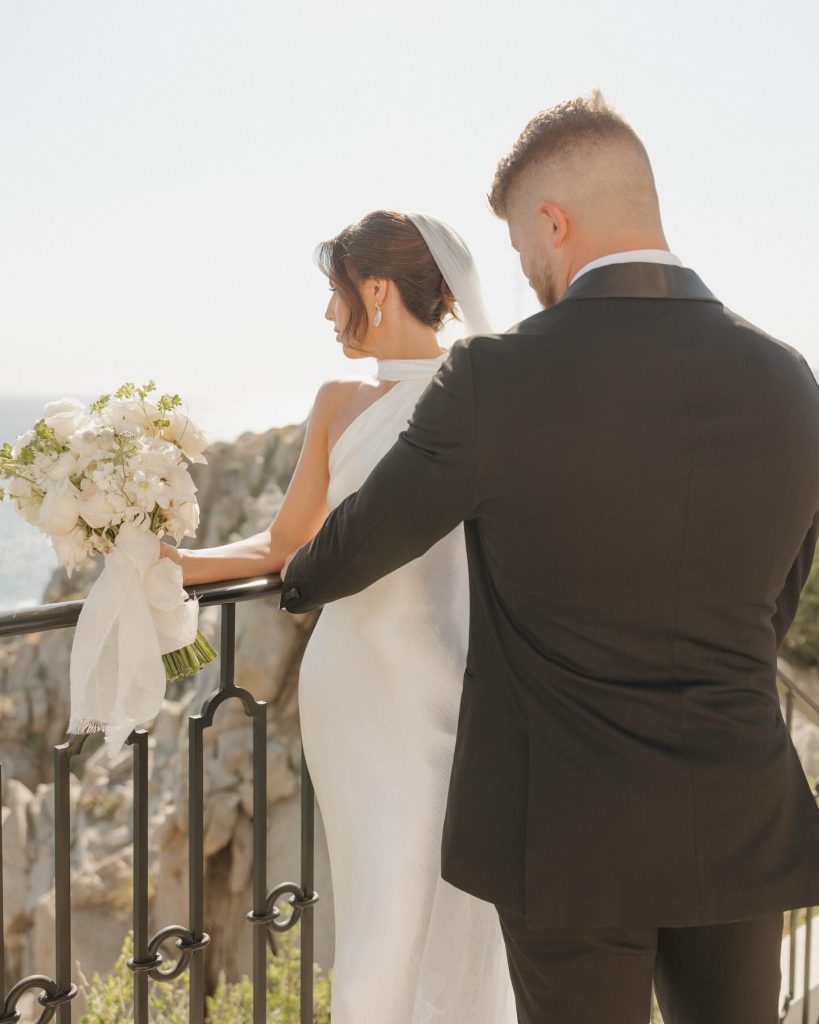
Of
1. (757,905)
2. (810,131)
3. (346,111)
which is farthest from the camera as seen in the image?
(346,111)

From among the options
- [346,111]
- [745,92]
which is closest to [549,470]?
[745,92]

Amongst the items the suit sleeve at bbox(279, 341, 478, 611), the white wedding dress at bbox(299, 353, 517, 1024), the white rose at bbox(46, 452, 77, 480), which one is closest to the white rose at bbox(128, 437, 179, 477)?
the white rose at bbox(46, 452, 77, 480)

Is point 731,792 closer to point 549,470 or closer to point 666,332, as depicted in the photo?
point 549,470

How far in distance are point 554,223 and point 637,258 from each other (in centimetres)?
17

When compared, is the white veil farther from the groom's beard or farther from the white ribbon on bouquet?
the white ribbon on bouquet

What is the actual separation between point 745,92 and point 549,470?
13209 millimetres

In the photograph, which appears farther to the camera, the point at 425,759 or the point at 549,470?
the point at 425,759

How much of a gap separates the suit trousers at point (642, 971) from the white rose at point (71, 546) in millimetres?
963

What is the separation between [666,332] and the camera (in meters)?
1.32

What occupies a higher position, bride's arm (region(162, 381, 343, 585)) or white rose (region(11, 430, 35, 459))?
white rose (region(11, 430, 35, 459))

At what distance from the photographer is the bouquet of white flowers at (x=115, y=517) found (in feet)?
5.82

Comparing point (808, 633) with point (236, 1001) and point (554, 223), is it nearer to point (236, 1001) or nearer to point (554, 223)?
point (236, 1001)

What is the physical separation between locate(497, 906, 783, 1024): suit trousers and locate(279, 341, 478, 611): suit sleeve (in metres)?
0.57

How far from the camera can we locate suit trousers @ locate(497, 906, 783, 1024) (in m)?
1.39
